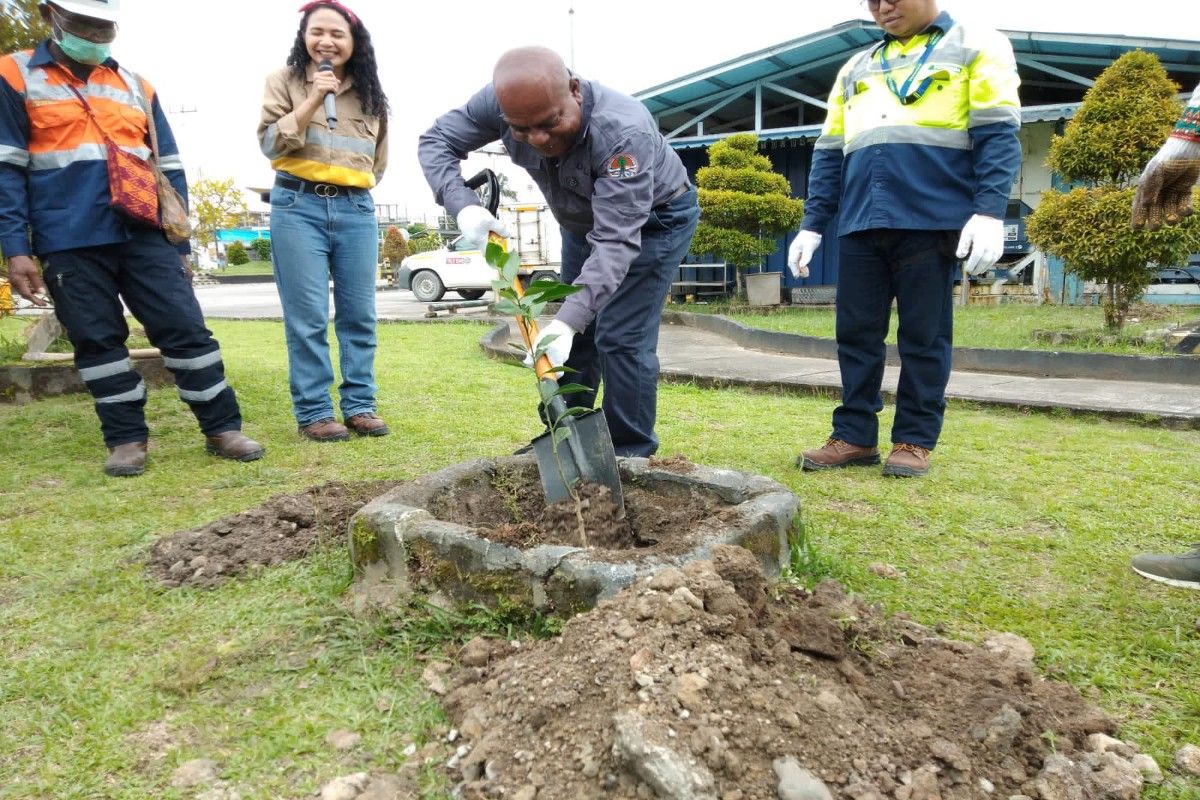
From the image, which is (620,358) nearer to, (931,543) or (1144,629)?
(931,543)

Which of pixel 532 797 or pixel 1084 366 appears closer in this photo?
pixel 532 797

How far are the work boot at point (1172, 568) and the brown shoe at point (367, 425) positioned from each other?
3.15 m

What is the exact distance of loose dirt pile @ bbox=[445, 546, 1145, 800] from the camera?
1335mm

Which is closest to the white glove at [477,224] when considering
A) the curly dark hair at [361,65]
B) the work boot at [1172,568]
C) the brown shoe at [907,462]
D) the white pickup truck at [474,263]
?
the curly dark hair at [361,65]

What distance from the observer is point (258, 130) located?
12.8ft

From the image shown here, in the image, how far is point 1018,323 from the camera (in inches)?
343

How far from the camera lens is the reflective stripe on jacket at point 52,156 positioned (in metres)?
3.28

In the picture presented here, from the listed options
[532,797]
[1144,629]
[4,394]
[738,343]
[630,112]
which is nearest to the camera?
[532,797]

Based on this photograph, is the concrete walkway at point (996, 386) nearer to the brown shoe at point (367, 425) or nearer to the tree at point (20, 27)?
the brown shoe at point (367, 425)

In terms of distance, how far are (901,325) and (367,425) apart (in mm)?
2514

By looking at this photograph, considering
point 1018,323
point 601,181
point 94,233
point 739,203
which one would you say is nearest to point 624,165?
point 601,181

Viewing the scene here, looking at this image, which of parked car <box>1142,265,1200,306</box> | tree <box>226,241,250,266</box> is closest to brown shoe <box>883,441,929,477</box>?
parked car <box>1142,265,1200,306</box>

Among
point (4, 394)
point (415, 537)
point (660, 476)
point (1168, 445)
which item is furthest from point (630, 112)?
point (4, 394)

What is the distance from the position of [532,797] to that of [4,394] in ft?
16.0
